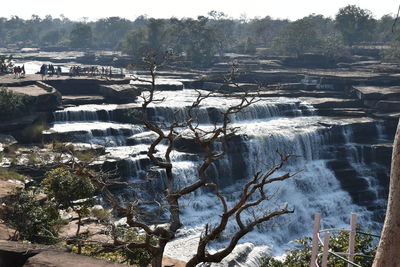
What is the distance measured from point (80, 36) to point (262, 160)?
66216 mm

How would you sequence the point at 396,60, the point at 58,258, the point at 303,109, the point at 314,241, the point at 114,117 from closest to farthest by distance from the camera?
the point at 314,241 → the point at 58,258 → the point at 114,117 → the point at 303,109 → the point at 396,60

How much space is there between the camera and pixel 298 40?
203 feet

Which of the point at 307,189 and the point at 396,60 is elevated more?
the point at 396,60

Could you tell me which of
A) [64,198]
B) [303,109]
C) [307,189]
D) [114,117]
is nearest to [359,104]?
[303,109]

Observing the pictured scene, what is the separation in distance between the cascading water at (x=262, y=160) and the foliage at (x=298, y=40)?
1155 inches

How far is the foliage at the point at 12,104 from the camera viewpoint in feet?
86.2

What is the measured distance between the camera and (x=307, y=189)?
27656 mm

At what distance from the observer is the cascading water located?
23.5 meters

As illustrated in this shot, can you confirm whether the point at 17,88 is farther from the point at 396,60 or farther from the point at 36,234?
the point at 396,60

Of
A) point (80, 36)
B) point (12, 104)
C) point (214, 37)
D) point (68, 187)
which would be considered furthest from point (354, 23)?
point (68, 187)

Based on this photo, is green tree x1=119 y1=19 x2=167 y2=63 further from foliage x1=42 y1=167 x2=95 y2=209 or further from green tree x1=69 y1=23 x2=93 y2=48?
foliage x1=42 y1=167 x2=95 y2=209

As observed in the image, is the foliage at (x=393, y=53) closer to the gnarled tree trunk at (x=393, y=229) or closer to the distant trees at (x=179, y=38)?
the distant trees at (x=179, y=38)

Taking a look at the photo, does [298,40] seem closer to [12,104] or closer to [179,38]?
[179,38]

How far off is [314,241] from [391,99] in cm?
3535
